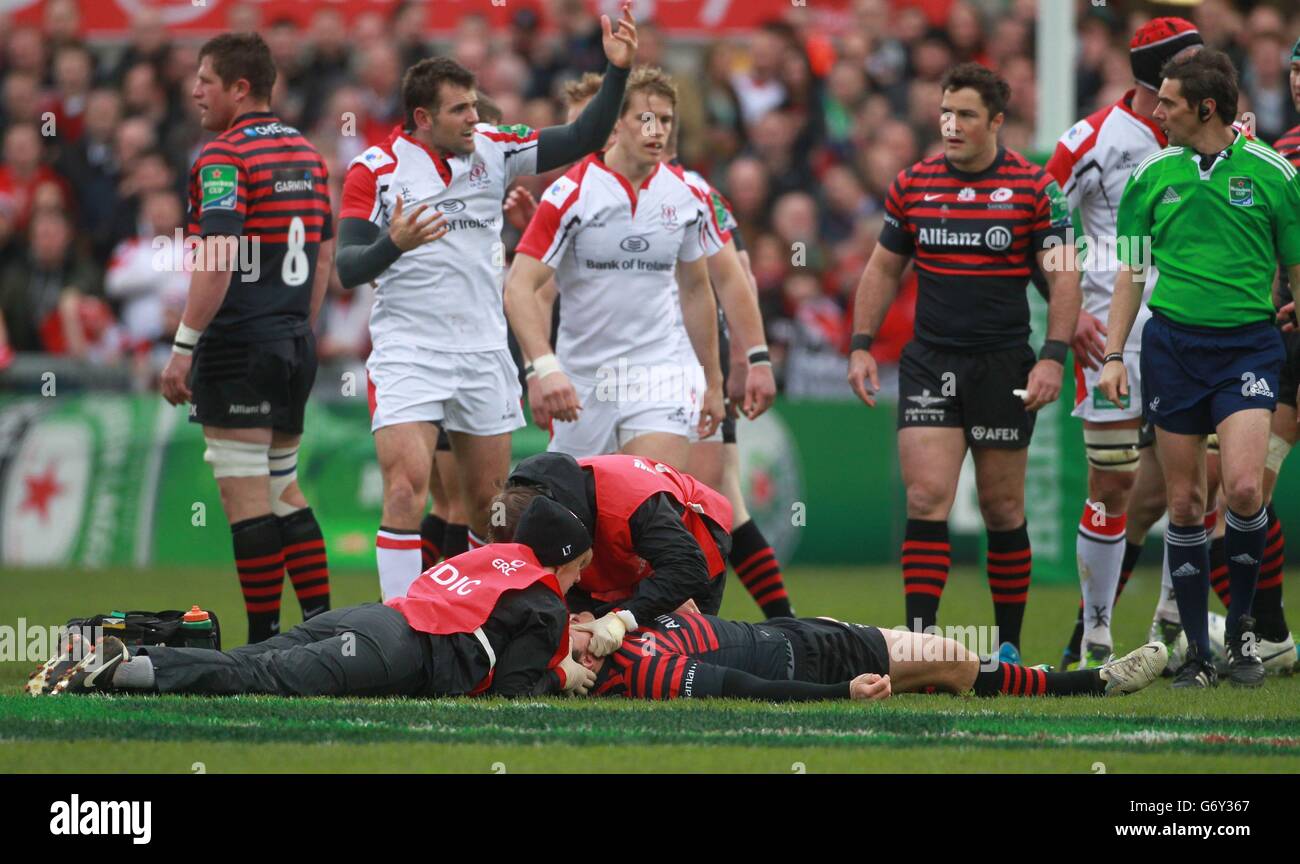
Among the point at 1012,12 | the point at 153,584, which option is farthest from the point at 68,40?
the point at 1012,12

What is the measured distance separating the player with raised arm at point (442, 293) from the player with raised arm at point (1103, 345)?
2.40 m

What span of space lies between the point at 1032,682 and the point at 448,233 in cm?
338

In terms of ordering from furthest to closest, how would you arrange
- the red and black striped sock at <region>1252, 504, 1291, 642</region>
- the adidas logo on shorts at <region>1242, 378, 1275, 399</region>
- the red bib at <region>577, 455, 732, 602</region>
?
the red and black striped sock at <region>1252, 504, 1291, 642</region>
the adidas logo on shorts at <region>1242, 378, 1275, 399</region>
the red bib at <region>577, 455, 732, 602</region>

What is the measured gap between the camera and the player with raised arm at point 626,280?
27.4 feet

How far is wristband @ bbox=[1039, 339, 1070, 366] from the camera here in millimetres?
7898

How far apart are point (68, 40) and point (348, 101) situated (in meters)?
2.99

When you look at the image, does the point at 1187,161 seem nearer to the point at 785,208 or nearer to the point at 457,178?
the point at 457,178

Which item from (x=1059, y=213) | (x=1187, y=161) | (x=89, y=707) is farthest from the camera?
(x=1059, y=213)

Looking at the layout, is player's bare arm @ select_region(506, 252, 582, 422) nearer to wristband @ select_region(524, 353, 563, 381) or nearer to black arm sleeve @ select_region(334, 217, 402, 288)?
wristband @ select_region(524, 353, 563, 381)

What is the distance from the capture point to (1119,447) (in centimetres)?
875

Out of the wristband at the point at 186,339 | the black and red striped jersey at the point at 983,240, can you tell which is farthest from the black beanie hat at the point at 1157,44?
the wristband at the point at 186,339

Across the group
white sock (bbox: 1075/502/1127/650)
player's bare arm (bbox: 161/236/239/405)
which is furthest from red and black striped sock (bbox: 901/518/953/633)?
player's bare arm (bbox: 161/236/239/405)

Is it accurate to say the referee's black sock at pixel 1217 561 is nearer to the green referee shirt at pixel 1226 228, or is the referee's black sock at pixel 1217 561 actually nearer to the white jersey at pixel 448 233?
the green referee shirt at pixel 1226 228

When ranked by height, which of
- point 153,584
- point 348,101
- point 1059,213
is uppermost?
Answer: point 348,101
